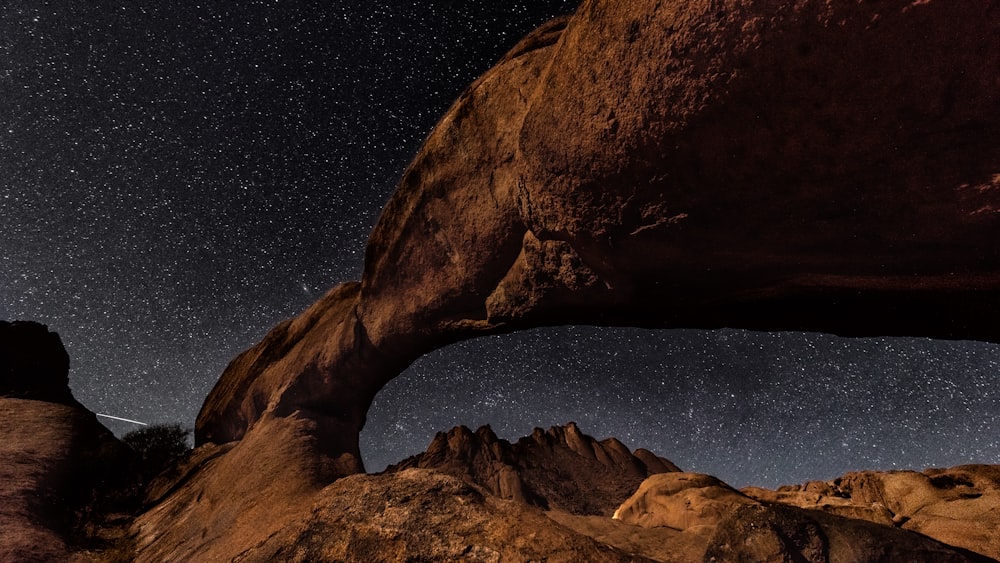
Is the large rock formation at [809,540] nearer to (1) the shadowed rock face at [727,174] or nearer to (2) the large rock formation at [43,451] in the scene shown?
(1) the shadowed rock face at [727,174]

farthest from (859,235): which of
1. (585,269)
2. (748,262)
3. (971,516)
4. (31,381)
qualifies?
(31,381)

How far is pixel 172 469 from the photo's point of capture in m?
12.0

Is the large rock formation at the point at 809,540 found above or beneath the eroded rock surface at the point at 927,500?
above

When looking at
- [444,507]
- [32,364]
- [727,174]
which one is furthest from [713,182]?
[32,364]

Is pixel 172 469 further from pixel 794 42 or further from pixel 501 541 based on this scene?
pixel 794 42

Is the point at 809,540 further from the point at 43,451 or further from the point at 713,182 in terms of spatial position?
the point at 43,451

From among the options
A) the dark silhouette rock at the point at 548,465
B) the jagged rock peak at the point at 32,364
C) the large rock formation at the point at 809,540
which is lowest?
the dark silhouette rock at the point at 548,465

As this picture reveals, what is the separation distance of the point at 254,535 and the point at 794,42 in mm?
7404

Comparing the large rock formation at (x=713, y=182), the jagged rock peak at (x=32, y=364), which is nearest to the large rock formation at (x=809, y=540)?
the large rock formation at (x=713, y=182)

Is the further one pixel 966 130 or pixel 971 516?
pixel 971 516

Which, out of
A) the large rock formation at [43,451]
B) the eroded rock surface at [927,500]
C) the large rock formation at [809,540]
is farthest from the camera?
the eroded rock surface at [927,500]

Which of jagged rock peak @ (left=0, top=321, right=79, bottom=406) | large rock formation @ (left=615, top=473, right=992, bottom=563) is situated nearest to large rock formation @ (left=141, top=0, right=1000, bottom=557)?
large rock formation @ (left=615, top=473, right=992, bottom=563)

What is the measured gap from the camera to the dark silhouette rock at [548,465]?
1842 centimetres

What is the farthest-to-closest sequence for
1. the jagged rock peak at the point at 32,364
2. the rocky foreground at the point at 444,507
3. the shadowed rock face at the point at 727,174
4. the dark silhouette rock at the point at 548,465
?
1. the dark silhouette rock at the point at 548,465
2. the jagged rock peak at the point at 32,364
3. the rocky foreground at the point at 444,507
4. the shadowed rock face at the point at 727,174
